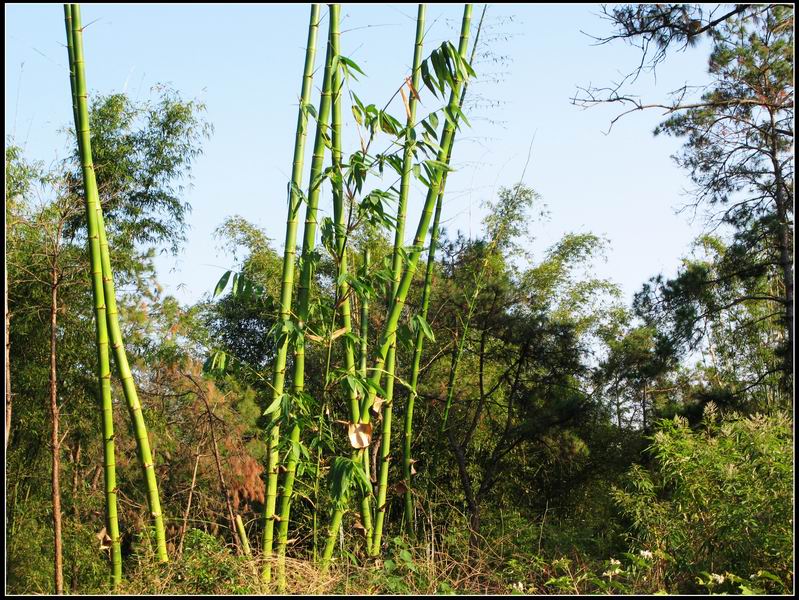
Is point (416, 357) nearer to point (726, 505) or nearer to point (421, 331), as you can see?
point (421, 331)

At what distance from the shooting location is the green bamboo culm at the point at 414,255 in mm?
3523

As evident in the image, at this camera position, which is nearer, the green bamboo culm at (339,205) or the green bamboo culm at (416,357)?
the green bamboo culm at (339,205)

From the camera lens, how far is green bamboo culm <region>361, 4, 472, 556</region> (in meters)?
3.52

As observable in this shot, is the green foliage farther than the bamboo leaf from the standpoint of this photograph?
Yes

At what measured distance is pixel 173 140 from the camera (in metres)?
6.85

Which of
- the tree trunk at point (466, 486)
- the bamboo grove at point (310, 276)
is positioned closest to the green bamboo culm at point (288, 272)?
the bamboo grove at point (310, 276)

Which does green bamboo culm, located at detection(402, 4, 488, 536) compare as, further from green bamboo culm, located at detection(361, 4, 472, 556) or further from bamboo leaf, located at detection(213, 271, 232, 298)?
bamboo leaf, located at detection(213, 271, 232, 298)

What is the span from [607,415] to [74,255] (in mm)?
4425

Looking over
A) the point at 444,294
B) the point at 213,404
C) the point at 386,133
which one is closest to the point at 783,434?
the point at 386,133

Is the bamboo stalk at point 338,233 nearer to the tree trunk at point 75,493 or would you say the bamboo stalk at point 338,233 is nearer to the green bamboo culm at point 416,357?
the green bamboo culm at point 416,357

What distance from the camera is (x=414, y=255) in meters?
3.55

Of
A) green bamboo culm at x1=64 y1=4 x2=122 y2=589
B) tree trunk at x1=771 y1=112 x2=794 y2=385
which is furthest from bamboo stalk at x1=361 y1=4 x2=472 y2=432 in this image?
tree trunk at x1=771 y1=112 x2=794 y2=385

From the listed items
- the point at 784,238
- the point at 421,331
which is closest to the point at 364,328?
the point at 421,331

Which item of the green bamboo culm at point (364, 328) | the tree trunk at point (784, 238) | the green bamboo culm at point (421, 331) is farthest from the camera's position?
the tree trunk at point (784, 238)
